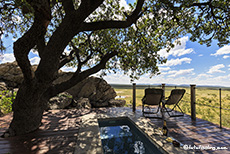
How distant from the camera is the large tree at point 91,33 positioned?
2.86 metres

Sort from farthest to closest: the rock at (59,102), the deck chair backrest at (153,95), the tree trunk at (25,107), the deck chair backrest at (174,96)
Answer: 1. the rock at (59,102)
2. the deck chair backrest at (153,95)
3. the deck chair backrest at (174,96)
4. the tree trunk at (25,107)

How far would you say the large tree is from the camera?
286 cm

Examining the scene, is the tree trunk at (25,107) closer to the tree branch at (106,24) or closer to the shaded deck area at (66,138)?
the shaded deck area at (66,138)

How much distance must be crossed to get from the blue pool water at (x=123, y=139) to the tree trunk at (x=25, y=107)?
2347mm

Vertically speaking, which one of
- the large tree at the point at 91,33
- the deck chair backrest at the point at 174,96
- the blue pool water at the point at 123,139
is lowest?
the blue pool water at the point at 123,139

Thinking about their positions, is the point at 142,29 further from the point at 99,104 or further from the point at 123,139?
the point at 99,104

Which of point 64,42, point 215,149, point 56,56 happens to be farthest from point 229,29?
point 56,56

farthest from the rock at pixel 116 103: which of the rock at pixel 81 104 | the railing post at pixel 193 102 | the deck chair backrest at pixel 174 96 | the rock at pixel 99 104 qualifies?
the railing post at pixel 193 102

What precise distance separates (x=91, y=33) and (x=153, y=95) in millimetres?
4871

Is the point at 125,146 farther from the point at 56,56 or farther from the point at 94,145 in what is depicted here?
the point at 56,56

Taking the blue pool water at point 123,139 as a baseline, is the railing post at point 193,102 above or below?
above

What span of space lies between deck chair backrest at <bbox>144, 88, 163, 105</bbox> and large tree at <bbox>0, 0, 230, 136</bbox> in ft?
5.70

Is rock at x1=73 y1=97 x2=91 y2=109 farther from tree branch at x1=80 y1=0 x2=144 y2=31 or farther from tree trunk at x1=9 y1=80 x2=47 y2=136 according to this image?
tree branch at x1=80 y1=0 x2=144 y2=31

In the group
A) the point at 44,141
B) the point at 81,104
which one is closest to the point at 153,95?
the point at 44,141
